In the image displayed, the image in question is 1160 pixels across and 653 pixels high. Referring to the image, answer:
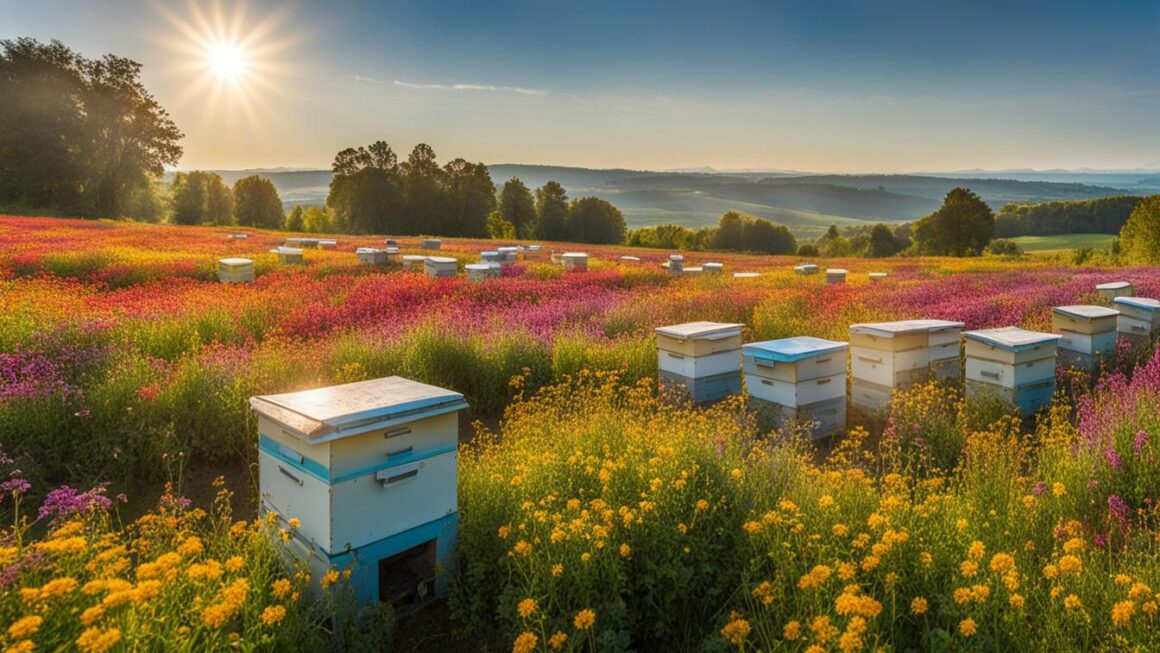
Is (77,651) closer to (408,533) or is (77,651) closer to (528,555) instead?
(408,533)

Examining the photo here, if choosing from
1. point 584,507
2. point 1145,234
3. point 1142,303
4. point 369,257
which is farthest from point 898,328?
point 1145,234

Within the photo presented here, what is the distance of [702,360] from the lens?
7.63m

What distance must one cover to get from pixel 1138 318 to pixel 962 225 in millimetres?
56795

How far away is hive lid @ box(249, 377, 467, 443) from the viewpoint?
353 cm

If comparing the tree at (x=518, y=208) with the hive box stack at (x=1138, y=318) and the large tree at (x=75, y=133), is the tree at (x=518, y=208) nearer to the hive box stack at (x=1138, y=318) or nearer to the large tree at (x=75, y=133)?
the large tree at (x=75, y=133)

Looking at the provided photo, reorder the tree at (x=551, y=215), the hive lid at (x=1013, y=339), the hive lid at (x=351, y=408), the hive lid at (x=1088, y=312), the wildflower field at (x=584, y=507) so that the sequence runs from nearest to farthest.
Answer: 1. the wildflower field at (x=584, y=507)
2. the hive lid at (x=351, y=408)
3. the hive lid at (x=1013, y=339)
4. the hive lid at (x=1088, y=312)
5. the tree at (x=551, y=215)

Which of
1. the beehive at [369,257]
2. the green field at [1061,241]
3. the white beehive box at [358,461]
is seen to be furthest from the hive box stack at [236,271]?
the green field at [1061,241]

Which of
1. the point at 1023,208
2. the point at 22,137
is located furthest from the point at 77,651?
the point at 1023,208

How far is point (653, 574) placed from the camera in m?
3.85

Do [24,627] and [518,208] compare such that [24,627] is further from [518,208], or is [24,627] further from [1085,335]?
[518,208]

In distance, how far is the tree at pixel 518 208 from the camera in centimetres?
8194

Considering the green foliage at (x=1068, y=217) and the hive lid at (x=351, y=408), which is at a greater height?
the green foliage at (x=1068, y=217)

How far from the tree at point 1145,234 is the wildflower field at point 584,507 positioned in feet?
116

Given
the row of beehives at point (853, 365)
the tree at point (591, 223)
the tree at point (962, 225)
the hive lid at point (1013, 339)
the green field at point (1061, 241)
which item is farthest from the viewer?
the tree at point (591, 223)
